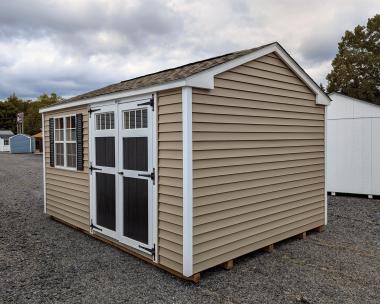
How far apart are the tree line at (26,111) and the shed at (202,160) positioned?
45469mm

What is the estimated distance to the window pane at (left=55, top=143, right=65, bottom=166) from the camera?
598 cm

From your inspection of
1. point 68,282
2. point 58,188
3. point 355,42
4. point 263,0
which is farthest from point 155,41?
point 355,42

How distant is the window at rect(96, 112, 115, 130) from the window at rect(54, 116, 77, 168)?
2.87 ft

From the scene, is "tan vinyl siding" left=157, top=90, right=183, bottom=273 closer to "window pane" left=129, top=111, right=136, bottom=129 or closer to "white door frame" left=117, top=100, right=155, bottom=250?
"white door frame" left=117, top=100, right=155, bottom=250

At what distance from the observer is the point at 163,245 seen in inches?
147

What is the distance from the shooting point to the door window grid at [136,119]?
3.97 meters

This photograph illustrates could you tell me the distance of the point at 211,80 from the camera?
3592 mm

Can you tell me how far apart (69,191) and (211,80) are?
3.67 m

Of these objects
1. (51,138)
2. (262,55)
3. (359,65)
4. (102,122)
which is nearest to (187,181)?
(102,122)

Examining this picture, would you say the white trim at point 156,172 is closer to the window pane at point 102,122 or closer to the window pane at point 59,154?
the window pane at point 102,122

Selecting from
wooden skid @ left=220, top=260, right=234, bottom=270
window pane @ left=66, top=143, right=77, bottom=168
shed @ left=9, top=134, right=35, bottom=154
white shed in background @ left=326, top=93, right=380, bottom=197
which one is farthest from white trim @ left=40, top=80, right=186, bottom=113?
shed @ left=9, top=134, right=35, bottom=154

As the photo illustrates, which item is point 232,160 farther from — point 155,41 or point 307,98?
point 155,41

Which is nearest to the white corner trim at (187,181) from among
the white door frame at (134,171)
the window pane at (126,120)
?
the white door frame at (134,171)

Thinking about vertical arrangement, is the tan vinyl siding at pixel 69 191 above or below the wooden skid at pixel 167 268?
above
